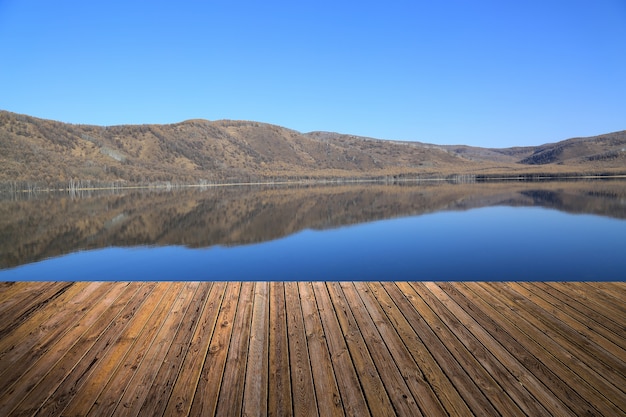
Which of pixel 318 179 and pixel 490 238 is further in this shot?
pixel 318 179

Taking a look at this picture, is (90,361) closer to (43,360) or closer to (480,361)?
(43,360)

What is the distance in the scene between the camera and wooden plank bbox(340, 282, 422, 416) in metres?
2.45

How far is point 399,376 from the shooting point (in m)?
2.77

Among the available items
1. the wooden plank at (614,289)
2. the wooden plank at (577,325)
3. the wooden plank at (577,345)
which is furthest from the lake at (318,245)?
the wooden plank at (577,345)

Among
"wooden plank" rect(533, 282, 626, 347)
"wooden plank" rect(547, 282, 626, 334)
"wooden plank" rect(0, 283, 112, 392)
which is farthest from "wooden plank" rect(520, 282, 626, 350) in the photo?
"wooden plank" rect(0, 283, 112, 392)

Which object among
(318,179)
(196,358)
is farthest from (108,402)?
(318,179)

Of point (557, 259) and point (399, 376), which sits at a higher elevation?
point (399, 376)

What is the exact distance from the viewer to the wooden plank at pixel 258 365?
96.4 inches

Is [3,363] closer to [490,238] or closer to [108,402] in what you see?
[108,402]

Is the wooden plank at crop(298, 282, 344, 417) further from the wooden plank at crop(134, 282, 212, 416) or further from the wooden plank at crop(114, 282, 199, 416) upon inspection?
the wooden plank at crop(114, 282, 199, 416)

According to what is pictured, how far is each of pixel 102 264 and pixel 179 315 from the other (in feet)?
24.7

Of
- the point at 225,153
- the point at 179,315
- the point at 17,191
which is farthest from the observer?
the point at 225,153

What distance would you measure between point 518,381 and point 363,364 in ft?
3.32

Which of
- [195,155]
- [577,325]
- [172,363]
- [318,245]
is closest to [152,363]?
[172,363]
